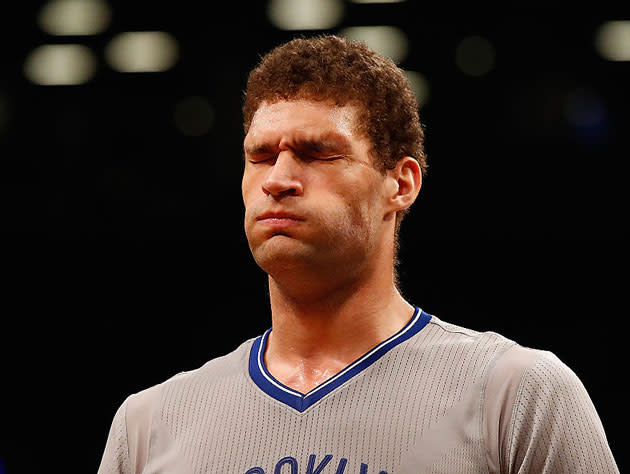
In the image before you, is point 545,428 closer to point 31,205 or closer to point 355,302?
point 355,302

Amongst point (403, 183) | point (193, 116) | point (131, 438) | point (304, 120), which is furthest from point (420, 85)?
point (131, 438)

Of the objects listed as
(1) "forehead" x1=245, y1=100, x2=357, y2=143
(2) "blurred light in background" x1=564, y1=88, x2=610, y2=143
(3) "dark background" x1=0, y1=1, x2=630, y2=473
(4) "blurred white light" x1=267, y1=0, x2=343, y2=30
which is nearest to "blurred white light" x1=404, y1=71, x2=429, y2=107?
(3) "dark background" x1=0, y1=1, x2=630, y2=473

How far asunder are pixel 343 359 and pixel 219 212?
1.58 m

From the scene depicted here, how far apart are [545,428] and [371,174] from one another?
48 cm

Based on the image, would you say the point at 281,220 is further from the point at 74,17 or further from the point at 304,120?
the point at 74,17

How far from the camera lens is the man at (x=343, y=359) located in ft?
4.22

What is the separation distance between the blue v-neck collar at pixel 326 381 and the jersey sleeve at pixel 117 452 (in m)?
0.24

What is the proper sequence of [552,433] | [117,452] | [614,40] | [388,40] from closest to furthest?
[552,433]
[117,452]
[614,40]
[388,40]

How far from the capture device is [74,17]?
289 cm

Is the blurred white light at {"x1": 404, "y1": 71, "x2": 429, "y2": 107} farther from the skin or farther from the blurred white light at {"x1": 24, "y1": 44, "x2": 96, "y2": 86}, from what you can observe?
the skin

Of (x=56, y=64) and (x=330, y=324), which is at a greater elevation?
(x=56, y=64)

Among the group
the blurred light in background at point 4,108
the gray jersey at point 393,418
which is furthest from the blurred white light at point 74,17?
the gray jersey at point 393,418

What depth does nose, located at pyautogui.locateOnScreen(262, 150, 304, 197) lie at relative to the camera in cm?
139

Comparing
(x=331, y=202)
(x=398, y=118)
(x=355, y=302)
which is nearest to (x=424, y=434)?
(x=355, y=302)
